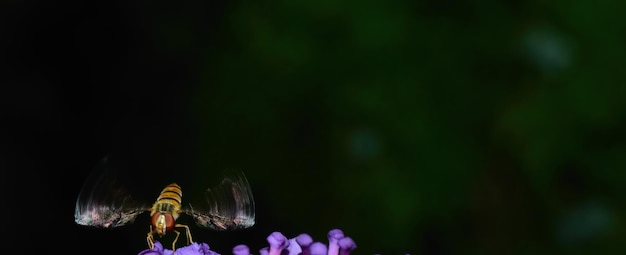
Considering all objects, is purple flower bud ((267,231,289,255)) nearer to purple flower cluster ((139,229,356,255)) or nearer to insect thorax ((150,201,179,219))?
purple flower cluster ((139,229,356,255))

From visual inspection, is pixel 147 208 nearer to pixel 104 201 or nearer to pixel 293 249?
pixel 104 201

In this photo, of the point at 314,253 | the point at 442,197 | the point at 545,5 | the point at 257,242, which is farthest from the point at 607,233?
the point at 314,253

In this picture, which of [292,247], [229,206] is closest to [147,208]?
[229,206]

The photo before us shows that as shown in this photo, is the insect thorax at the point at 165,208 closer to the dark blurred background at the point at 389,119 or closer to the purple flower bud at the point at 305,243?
the purple flower bud at the point at 305,243

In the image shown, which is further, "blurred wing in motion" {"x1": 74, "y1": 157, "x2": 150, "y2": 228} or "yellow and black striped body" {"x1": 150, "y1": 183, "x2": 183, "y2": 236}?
"yellow and black striped body" {"x1": 150, "y1": 183, "x2": 183, "y2": 236}

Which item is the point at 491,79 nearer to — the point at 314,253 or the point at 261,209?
the point at 261,209

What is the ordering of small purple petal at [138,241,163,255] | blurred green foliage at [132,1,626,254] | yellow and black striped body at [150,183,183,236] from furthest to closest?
blurred green foliage at [132,1,626,254] < yellow and black striped body at [150,183,183,236] < small purple petal at [138,241,163,255]

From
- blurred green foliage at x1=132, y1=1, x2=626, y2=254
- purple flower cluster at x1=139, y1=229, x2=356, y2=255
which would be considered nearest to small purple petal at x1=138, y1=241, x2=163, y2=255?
purple flower cluster at x1=139, y1=229, x2=356, y2=255
